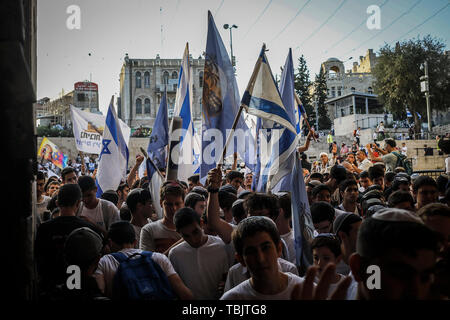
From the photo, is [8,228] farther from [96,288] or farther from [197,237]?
[197,237]

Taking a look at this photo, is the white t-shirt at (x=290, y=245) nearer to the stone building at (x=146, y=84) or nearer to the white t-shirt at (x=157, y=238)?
the white t-shirt at (x=157, y=238)

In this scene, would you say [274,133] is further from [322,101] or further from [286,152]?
[322,101]

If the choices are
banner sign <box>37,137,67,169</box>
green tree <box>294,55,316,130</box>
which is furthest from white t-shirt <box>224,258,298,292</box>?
green tree <box>294,55,316,130</box>

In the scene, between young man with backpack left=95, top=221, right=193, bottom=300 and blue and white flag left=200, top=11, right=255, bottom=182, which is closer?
young man with backpack left=95, top=221, right=193, bottom=300

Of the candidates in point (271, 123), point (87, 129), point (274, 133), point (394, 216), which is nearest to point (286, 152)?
point (274, 133)

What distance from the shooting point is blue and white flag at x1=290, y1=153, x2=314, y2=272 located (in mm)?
3427

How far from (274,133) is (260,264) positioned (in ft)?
11.2

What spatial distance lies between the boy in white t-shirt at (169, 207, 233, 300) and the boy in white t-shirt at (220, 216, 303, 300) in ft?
2.47

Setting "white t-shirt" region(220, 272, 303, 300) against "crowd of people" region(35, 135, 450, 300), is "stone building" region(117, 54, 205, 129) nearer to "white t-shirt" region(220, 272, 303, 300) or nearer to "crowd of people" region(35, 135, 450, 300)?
"crowd of people" region(35, 135, 450, 300)

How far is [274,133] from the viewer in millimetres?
5699

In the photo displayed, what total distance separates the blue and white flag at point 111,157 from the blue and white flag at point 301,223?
4.01 m

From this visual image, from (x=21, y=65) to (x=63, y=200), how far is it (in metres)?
2.35

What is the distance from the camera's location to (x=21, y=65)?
1814 millimetres

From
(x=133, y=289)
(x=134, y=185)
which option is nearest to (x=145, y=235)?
(x=133, y=289)
